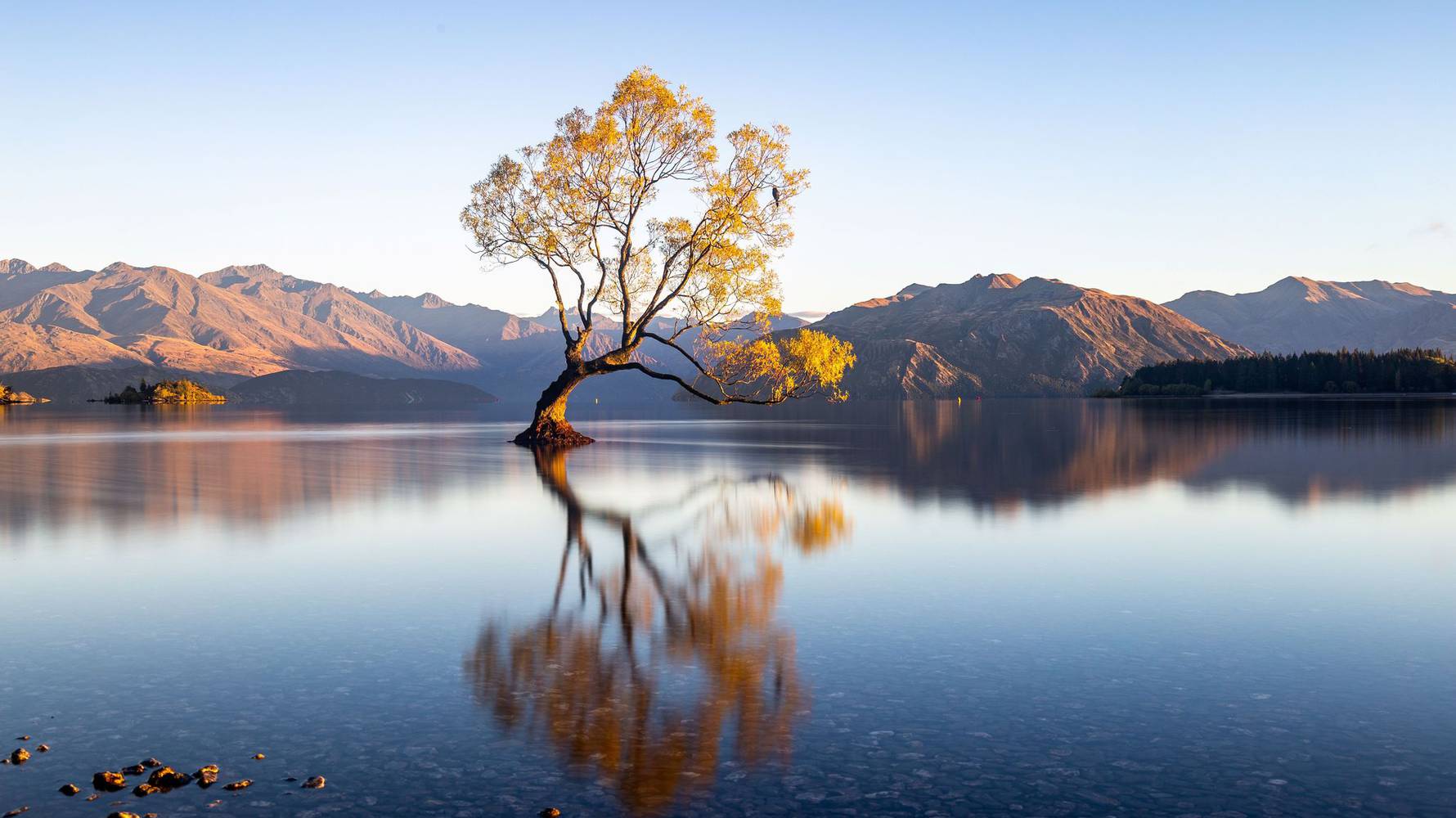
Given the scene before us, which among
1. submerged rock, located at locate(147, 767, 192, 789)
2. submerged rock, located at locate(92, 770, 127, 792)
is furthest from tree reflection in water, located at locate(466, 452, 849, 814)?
submerged rock, located at locate(92, 770, 127, 792)

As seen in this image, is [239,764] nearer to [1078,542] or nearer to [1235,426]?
[1078,542]

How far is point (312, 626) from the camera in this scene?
50.5 feet

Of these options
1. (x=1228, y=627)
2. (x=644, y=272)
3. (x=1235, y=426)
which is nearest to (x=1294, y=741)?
(x=1228, y=627)

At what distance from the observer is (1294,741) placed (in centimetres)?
1023

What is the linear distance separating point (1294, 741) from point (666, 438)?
75.0 metres

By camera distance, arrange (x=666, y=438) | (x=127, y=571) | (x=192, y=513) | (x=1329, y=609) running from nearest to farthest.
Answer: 1. (x=1329, y=609)
2. (x=127, y=571)
3. (x=192, y=513)
4. (x=666, y=438)

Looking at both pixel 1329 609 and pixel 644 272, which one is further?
pixel 644 272

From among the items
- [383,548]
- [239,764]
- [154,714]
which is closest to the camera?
[239,764]

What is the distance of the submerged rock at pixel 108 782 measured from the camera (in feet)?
30.2

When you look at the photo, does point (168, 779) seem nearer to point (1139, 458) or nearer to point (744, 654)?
point (744, 654)

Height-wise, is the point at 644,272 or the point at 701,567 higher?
the point at 644,272

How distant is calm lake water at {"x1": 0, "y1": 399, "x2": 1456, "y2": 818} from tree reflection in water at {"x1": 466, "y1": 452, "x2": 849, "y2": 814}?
0.07 m

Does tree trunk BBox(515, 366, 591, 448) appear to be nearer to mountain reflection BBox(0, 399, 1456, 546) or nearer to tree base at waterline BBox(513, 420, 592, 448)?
tree base at waterline BBox(513, 420, 592, 448)

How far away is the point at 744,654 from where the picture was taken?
44.5 feet
